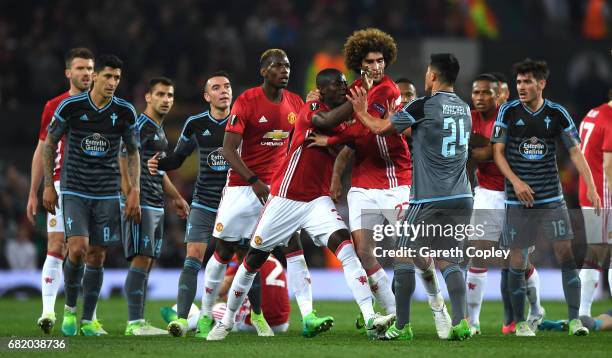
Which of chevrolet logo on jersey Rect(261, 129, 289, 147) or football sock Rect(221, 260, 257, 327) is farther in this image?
chevrolet logo on jersey Rect(261, 129, 289, 147)

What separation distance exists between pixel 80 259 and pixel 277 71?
2629 millimetres

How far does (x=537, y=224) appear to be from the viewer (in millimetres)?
9945

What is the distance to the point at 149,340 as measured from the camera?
9484 mm

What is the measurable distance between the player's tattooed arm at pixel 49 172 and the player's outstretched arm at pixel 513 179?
4067 mm

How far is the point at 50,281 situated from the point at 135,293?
90 centimetres

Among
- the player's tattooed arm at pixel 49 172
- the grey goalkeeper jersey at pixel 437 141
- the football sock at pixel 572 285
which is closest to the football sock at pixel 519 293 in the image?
the football sock at pixel 572 285

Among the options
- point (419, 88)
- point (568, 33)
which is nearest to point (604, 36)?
point (568, 33)

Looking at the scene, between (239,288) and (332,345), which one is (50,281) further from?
(332,345)

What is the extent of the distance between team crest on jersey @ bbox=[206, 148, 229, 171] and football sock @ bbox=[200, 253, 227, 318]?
3.60 feet

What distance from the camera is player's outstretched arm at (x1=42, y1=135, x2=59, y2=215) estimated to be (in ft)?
33.4

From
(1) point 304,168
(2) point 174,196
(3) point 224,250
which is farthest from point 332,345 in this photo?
(2) point 174,196

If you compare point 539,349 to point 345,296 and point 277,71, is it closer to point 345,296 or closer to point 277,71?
point 277,71

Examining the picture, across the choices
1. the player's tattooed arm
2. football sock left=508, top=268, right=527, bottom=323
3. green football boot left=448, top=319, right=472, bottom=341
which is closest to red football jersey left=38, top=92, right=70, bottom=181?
the player's tattooed arm

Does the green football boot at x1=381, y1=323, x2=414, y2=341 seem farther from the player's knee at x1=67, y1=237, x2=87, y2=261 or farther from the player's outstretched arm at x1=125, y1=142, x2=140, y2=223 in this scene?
the player's knee at x1=67, y1=237, x2=87, y2=261
